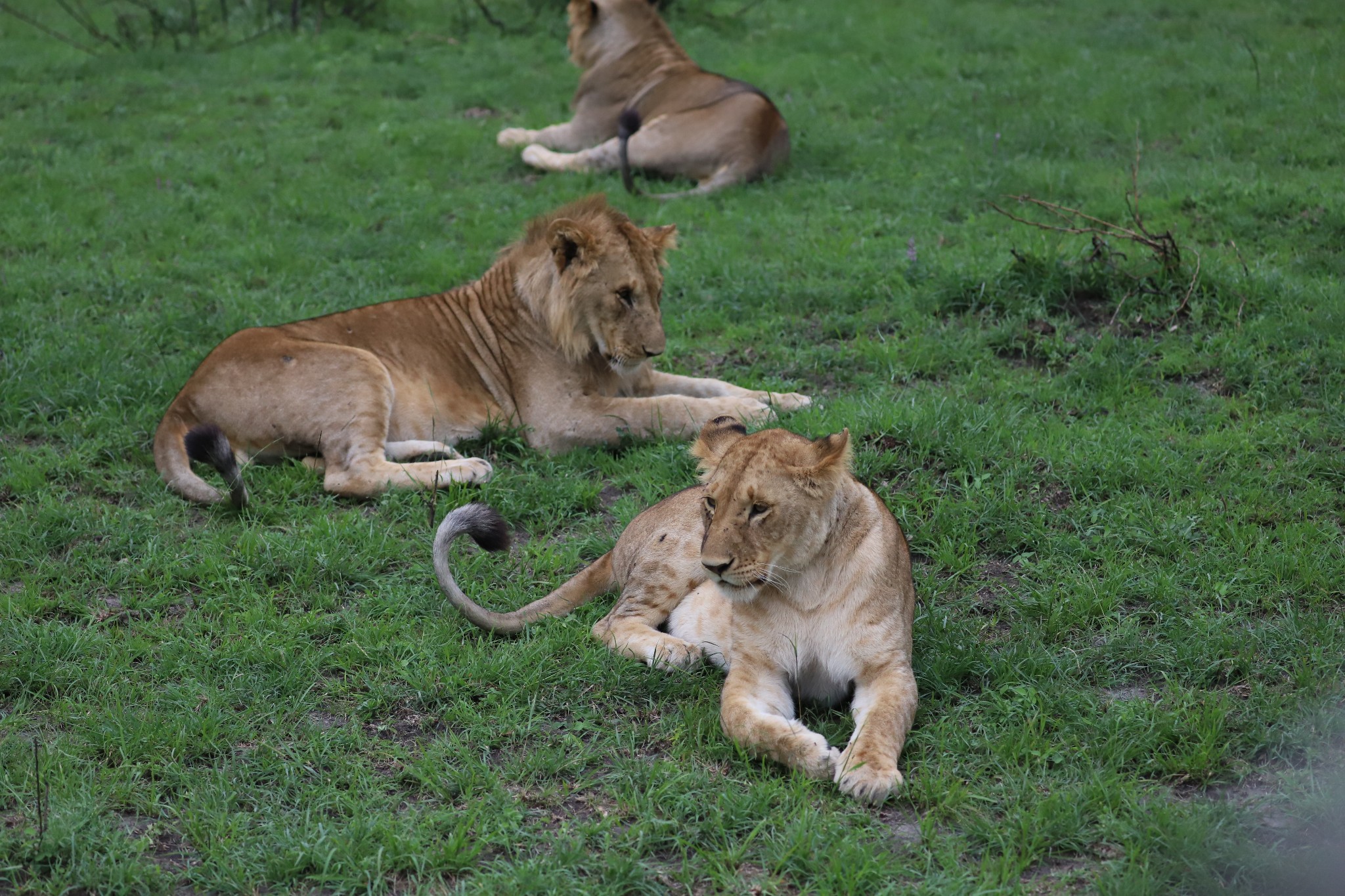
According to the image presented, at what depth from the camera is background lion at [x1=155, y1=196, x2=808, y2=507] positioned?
5262mm

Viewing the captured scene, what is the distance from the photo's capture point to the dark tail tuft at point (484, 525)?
13.1ft

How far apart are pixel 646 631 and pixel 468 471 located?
1.57m

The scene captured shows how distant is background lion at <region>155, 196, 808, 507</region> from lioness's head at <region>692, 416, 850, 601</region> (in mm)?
1957

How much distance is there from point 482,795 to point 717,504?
3.03 feet

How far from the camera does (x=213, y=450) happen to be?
4695mm

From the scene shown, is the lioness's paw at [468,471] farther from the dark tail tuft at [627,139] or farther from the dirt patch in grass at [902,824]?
the dark tail tuft at [627,139]

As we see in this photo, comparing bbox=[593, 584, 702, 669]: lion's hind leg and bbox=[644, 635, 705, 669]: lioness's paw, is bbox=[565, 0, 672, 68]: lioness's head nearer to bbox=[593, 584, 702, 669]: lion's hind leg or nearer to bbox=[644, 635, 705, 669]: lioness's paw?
bbox=[593, 584, 702, 669]: lion's hind leg

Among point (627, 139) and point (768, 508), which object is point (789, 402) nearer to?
point (768, 508)

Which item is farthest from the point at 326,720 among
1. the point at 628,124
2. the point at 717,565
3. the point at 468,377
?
the point at 628,124

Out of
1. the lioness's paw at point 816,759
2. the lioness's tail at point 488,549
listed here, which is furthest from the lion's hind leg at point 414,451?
the lioness's paw at point 816,759

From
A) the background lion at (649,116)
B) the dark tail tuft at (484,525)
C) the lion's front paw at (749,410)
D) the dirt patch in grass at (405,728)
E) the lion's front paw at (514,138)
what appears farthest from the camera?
the lion's front paw at (514,138)

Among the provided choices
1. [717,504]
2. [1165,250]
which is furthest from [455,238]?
[717,504]

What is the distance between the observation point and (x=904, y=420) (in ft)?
16.4

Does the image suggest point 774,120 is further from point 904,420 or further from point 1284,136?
point 904,420
